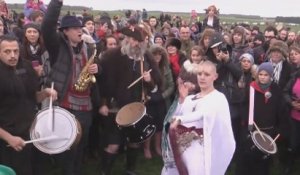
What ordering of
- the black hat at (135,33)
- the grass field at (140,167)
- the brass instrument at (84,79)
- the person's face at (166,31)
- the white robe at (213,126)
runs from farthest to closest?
the person's face at (166,31) → the grass field at (140,167) → the black hat at (135,33) → the brass instrument at (84,79) → the white robe at (213,126)

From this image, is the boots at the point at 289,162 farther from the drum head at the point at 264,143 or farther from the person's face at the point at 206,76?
the person's face at the point at 206,76

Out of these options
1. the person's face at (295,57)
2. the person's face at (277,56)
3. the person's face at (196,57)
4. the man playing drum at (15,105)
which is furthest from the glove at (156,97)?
the man playing drum at (15,105)

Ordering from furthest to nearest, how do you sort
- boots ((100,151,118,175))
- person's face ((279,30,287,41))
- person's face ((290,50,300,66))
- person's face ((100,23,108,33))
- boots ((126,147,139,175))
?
person's face ((279,30,287,41))
person's face ((100,23,108,33))
person's face ((290,50,300,66))
boots ((126,147,139,175))
boots ((100,151,118,175))

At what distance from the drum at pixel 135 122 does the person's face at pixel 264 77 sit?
1811 mm

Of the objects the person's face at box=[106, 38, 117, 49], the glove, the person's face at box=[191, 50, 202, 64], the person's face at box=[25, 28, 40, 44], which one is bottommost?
the glove

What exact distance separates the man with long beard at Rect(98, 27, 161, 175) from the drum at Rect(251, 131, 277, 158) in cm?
161

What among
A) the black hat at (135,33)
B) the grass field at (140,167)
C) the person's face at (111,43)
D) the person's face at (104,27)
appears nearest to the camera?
the black hat at (135,33)

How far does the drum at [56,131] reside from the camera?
5047mm

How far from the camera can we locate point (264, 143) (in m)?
6.29

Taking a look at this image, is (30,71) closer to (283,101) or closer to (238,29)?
(283,101)

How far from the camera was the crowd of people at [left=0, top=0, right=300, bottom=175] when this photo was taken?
5004 mm

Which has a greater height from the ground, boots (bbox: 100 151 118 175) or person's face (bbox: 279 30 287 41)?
person's face (bbox: 279 30 287 41)

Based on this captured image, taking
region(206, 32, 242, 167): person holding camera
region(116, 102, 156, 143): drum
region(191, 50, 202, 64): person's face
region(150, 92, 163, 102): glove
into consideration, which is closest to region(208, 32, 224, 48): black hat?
region(206, 32, 242, 167): person holding camera

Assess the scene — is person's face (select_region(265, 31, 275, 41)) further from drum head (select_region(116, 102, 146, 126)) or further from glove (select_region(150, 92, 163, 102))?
drum head (select_region(116, 102, 146, 126))
